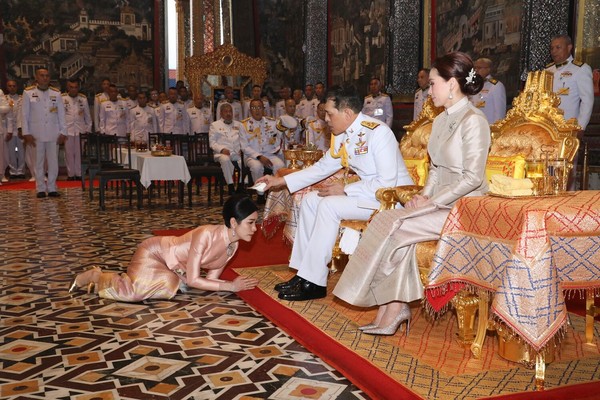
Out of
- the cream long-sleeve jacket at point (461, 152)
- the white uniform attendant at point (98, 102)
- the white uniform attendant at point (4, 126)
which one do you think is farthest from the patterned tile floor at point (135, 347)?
the white uniform attendant at point (98, 102)

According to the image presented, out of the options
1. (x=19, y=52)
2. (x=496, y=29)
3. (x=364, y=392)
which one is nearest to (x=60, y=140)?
(x=19, y=52)

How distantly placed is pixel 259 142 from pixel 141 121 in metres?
4.89

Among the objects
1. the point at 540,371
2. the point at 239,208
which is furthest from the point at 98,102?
the point at 540,371

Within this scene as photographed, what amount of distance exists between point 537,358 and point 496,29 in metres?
7.96

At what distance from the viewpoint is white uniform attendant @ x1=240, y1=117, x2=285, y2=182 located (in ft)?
32.3

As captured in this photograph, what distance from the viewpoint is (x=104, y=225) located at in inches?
294

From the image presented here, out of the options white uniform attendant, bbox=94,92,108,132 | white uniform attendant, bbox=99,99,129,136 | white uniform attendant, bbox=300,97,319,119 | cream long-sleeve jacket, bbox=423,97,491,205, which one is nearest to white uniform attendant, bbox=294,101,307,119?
white uniform attendant, bbox=300,97,319,119

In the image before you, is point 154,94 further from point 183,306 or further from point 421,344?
point 421,344

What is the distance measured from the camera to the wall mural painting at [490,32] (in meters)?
9.41

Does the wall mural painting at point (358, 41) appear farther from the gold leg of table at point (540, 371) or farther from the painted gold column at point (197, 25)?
the gold leg of table at point (540, 371)

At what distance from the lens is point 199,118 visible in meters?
14.4

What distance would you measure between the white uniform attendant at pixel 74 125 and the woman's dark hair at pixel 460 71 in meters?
11.7

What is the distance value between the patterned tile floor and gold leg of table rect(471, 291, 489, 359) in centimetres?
68

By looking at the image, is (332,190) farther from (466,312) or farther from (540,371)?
(540,371)
